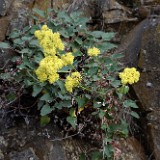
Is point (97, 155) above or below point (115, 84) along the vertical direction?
below

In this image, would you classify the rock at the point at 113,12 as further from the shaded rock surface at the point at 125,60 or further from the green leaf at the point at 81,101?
the green leaf at the point at 81,101

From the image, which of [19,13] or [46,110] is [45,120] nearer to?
[46,110]

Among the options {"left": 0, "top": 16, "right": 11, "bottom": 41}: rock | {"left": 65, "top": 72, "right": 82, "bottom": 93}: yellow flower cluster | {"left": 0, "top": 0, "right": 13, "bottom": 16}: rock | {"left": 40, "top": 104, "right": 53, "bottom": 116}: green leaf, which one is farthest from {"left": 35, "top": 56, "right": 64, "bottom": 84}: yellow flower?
{"left": 0, "top": 0, "right": 13, "bottom": 16}: rock

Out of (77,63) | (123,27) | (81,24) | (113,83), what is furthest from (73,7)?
(113,83)

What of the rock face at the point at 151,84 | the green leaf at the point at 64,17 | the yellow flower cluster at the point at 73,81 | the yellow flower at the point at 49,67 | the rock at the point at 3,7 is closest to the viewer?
the yellow flower at the point at 49,67

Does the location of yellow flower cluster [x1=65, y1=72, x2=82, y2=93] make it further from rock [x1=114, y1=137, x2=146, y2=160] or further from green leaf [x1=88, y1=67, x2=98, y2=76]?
rock [x1=114, y1=137, x2=146, y2=160]

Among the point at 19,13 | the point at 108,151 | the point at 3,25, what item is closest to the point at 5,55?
the point at 3,25

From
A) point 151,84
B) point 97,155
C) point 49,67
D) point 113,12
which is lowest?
point 97,155

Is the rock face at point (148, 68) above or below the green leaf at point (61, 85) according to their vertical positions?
below

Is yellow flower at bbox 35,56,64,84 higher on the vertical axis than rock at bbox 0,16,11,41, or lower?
higher

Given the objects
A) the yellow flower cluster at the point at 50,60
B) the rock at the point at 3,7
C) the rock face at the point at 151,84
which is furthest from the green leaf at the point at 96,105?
the rock at the point at 3,7

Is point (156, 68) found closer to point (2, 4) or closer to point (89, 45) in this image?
point (89, 45)
